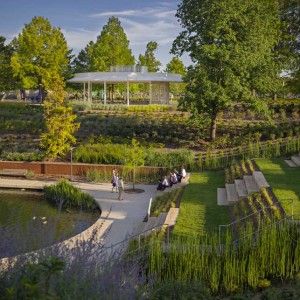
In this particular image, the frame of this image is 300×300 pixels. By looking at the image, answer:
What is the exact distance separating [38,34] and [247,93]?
100 feet

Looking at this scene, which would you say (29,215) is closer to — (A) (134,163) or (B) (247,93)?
(A) (134,163)

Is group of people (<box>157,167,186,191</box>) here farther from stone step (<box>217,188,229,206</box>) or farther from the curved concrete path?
stone step (<box>217,188,229,206</box>)

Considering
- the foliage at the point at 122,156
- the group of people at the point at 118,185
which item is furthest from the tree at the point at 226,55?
the group of people at the point at 118,185

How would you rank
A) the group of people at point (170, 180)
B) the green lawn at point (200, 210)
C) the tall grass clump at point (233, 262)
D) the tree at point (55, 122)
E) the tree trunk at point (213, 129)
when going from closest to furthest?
the tall grass clump at point (233, 262), the green lawn at point (200, 210), the group of people at point (170, 180), the tree at point (55, 122), the tree trunk at point (213, 129)

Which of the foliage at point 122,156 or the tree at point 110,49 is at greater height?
the tree at point 110,49

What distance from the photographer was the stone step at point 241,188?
625 inches

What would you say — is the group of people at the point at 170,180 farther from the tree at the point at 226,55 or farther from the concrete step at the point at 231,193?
the tree at the point at 226,55

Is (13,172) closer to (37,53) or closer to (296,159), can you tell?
(296,159)

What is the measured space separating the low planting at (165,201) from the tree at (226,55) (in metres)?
8.49

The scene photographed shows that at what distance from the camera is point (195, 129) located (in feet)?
104

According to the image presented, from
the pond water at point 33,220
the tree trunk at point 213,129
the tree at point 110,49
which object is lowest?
the pond water at point 33,220

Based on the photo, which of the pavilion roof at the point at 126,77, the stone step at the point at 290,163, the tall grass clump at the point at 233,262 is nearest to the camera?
the tall grass clump at the point at 233,262

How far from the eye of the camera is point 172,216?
14266mm

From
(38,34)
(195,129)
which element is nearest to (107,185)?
(195,129)
